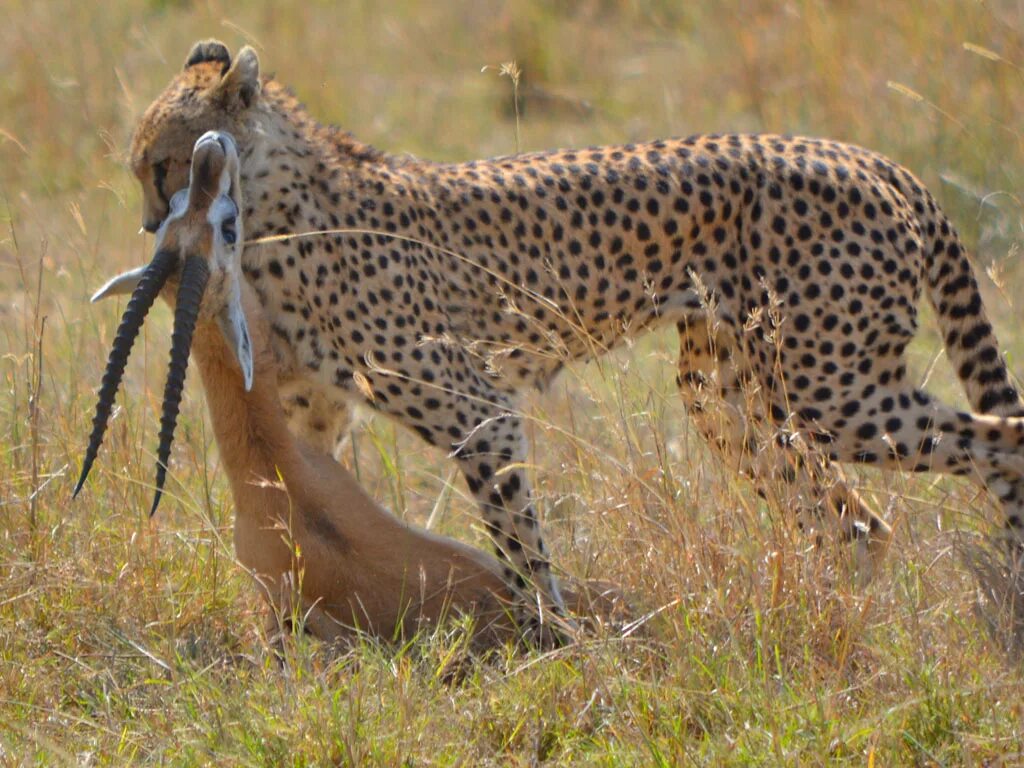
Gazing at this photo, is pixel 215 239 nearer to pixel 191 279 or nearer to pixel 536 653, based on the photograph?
pixel 191 279

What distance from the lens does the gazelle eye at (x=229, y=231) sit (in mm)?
4094

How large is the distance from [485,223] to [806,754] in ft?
6.57

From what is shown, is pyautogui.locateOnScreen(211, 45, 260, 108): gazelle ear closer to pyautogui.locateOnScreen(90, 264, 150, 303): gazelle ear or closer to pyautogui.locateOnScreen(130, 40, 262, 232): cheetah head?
pyautogui.locateOnScreen(130, 40, 262, 232): cheetah head

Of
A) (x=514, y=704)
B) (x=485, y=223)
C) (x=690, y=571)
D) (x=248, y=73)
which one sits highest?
(x=248, y=73)

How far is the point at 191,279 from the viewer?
3.82 m

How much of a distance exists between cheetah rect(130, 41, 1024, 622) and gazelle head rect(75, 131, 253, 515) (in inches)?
14.4

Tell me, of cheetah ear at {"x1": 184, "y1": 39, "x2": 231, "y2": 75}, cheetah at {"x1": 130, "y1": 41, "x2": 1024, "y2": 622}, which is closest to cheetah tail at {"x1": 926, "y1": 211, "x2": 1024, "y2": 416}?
cheetah at {"x1": 130, "y1": 41, "x2": 1024, "y2": 622}

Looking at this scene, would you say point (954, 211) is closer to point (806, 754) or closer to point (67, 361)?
point (67, 361)

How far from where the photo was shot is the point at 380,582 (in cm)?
421

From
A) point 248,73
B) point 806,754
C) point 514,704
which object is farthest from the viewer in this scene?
point 248,73

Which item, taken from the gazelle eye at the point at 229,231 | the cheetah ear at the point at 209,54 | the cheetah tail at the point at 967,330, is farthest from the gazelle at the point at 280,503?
the cheetah tail at the point at 967,330


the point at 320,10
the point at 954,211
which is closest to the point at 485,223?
the point at 954,211

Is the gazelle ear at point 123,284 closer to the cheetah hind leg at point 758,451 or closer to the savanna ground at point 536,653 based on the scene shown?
the savanna ground at point 536,653

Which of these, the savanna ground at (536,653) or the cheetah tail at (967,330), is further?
the cheetah tail at (967,330)
